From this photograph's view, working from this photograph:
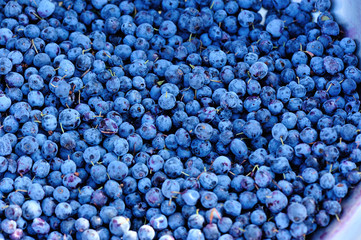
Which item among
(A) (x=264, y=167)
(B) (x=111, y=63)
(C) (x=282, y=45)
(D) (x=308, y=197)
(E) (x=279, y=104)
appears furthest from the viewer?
(C) (x=282, y=45)

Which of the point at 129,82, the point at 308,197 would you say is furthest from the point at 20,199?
the point at 308,197

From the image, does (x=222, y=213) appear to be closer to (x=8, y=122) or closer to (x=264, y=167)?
(x=264, y=167)

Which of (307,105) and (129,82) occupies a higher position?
(307,105)

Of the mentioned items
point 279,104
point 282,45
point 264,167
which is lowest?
point 264,167

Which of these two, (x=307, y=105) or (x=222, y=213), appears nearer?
(x=222, y=213)

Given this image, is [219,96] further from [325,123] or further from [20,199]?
[20,199]

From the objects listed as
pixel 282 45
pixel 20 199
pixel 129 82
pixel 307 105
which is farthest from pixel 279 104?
pixel 20 199

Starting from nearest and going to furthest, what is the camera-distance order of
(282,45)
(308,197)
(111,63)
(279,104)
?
(308,197) < (279,104) < (111,63) < (282,45)
